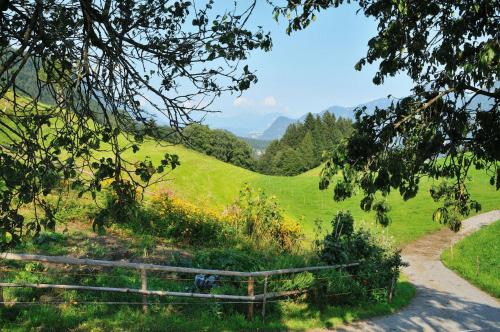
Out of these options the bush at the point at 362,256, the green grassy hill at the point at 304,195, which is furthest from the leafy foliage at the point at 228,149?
the bush at the point at 362,256

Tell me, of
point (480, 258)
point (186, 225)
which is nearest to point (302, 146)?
point (480, 258)

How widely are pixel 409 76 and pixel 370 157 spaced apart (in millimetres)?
2165

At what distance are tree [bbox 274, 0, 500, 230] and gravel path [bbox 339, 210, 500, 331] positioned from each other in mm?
5238

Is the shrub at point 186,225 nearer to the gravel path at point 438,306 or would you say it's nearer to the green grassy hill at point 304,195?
the gravel path at point 438,306

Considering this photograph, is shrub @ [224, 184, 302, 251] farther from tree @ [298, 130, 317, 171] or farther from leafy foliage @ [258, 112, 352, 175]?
tree @ [298, 130, 317, 171]

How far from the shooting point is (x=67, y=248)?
446 inches

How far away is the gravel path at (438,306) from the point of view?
11.4 metres

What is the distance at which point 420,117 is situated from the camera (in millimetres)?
6871

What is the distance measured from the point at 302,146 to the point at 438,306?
296ft

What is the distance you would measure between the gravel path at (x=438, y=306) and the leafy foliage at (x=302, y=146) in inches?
2853

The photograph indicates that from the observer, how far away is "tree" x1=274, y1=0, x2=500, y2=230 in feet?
19.7

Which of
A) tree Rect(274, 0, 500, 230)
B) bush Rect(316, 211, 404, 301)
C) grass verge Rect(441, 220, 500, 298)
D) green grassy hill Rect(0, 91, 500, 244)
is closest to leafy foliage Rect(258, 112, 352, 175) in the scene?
green grassy hill Rect(0, 91, 500, 244)

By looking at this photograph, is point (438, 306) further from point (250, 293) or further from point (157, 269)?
point (157, 269)

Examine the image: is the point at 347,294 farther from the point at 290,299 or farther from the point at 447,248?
the point at 447,248
